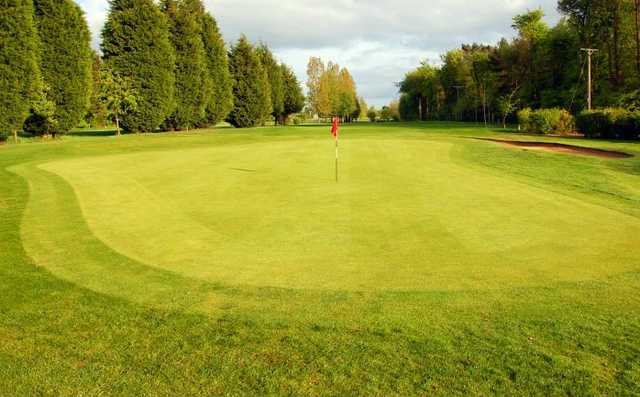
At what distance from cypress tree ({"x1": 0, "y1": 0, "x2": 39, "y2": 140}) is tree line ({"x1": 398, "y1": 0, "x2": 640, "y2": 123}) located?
42286mm

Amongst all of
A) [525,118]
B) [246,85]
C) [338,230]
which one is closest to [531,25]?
[525,118]

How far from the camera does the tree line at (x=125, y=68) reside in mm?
30297

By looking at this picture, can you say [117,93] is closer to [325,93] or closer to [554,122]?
[554,122]

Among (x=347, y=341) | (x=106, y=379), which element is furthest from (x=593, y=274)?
(x=106, y=379)

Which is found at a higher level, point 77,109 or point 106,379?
point 77,109

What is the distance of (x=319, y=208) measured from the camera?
10203 millimetres

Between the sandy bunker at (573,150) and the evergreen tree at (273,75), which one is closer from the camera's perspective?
the sandy bunker at (573,150)

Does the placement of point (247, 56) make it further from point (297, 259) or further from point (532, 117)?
point (297, 259)

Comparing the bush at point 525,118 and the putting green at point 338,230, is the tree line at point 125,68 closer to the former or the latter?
the putting green at point 338,230

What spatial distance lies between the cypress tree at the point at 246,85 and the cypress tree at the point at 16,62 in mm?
27032

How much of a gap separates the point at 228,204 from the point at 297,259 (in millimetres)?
4409

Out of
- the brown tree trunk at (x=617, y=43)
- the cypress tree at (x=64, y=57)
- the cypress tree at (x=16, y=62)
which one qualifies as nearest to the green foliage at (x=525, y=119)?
the brown tree trunk at (x=617, y=43)

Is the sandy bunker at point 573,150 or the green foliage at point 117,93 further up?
the green foliage at point 117,93

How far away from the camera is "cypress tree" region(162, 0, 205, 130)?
1763 inches
